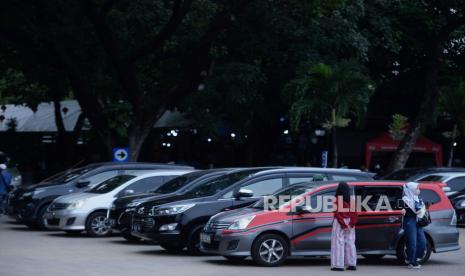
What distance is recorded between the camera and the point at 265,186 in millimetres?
17766

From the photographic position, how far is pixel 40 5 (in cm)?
3142

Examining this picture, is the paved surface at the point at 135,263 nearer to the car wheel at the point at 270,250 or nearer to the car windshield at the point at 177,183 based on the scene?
the car wheel at the point at 270,250

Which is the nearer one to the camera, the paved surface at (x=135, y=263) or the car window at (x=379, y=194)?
the paved surface at (x=135, y=263)

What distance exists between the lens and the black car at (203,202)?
673 inches

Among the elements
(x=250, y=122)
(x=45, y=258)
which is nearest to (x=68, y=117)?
(x=250, y=122)

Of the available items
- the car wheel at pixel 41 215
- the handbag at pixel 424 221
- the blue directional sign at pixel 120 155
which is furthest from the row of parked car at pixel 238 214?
the blue directional sign at pixel 120 155

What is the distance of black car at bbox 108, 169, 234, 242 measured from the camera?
19.1 meters

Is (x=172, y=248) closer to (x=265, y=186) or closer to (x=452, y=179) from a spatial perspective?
(x=265, y=186)

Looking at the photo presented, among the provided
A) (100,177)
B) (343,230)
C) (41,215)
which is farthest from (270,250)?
(100,177)

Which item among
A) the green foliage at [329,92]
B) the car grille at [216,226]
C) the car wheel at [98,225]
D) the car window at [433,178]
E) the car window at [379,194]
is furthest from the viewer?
the green foliage at [329,92]

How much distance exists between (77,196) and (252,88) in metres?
15.8

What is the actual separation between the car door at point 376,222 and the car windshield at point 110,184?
7824mm

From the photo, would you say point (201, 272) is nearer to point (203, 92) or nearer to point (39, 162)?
point (203, 92)

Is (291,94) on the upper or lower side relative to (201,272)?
upper
